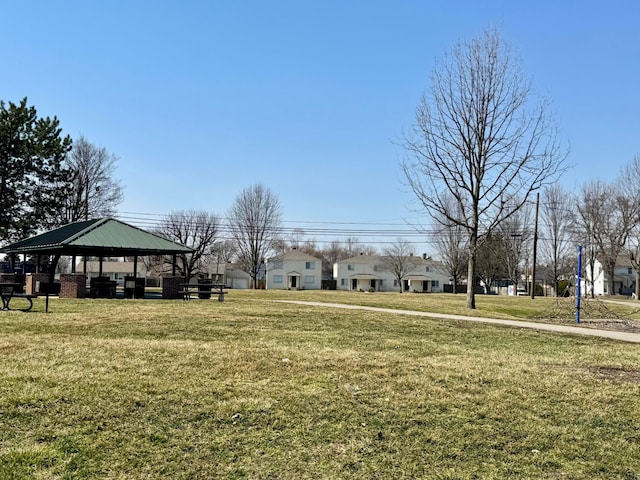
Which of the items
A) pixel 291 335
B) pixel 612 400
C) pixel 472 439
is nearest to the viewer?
pixel 472 439

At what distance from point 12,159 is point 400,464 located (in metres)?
33.9

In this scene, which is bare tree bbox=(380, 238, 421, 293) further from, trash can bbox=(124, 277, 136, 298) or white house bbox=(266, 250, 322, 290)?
trash can bbox=(124, 277, 136, 298)

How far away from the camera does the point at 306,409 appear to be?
5.33m

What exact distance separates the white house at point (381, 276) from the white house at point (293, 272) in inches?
172

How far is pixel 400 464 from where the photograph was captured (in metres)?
4.16

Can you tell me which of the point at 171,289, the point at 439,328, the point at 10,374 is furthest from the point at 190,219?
the point at 10,374

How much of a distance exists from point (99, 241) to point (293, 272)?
54.5 meters

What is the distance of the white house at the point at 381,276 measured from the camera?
260 feet

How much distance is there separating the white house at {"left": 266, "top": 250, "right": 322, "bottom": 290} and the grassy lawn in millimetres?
66346

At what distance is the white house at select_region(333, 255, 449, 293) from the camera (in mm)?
79250

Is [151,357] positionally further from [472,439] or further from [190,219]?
[190,219]

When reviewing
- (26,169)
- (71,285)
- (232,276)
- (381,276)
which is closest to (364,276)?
(381,276)

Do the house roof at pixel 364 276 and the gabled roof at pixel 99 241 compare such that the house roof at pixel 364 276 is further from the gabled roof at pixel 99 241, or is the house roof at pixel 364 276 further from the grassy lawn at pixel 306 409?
the grassy lawn at pixel 306 409

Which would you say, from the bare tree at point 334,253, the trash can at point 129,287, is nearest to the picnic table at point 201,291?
the trash can at point 129,287
